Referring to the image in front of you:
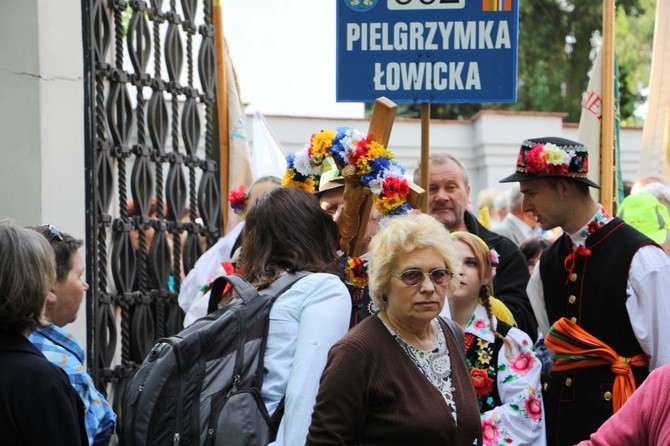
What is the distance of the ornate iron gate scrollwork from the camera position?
655 cm

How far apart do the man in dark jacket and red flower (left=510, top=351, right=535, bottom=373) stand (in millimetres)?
1020

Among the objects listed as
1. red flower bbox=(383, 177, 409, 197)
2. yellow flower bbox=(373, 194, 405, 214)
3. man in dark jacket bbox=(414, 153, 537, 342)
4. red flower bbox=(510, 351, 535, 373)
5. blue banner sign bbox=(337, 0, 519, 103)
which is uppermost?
blue banner sign bbox=(337, 0, 519, 103)

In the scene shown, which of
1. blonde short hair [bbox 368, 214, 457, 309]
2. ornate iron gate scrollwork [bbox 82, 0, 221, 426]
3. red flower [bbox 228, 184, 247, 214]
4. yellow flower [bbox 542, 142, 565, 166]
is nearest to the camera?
blonde short hair [bbox 368, 214, 457, 309]

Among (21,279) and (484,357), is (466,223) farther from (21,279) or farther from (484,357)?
(21,279)

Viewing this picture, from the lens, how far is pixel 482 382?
5.39 metres

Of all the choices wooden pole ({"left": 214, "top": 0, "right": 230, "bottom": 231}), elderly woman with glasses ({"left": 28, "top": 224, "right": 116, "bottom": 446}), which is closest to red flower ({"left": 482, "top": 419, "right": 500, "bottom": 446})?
elderly woman with glasses ({"left": 28, "top": 224, "right": 116, "bottom": 446})

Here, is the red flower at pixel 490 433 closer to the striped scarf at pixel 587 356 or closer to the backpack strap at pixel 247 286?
the striped scarf at pixel 587 356

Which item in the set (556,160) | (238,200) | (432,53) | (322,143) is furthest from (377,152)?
(238,200)

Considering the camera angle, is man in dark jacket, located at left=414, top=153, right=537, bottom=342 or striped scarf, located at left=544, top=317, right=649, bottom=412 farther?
man in dark jacket, located at left=414, top=153, right=537, bottom=342

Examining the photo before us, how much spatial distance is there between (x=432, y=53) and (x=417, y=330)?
167 centimetres

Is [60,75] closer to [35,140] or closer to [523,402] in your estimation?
[35,140]

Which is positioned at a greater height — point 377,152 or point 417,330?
point 377,152

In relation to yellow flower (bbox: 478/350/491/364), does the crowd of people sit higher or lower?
higher

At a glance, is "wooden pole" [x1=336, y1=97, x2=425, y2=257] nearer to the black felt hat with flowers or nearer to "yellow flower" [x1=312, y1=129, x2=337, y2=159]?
"yellow flower" [x1=312, y1=129, x2=337, y2=159]
